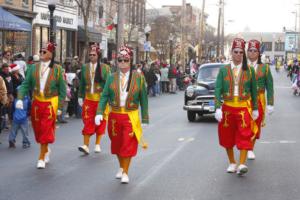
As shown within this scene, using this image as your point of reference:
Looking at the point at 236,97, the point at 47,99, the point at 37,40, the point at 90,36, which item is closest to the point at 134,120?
the point at 236,97

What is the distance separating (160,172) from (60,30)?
2802 cm

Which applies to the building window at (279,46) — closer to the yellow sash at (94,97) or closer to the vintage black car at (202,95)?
the vintage black car at (202,95)

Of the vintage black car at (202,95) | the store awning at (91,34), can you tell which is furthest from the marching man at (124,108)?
the store awning at (91,34)

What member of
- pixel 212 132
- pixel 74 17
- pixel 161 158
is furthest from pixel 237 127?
pixel 74 17

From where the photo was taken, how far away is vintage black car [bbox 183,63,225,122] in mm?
17922

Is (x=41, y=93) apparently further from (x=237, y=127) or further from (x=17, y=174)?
(x=237, y=127)

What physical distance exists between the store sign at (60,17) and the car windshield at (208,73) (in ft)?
51.8

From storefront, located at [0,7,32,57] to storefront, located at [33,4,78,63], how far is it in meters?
1.28

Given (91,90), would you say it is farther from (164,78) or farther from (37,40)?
(164,78)

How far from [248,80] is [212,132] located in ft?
19.3

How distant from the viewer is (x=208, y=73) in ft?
61.2

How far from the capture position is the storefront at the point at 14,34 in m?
24.0

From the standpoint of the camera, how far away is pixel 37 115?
10.2 metres

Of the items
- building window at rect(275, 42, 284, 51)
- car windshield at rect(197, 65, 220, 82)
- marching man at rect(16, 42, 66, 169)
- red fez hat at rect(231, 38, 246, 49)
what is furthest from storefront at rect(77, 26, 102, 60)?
building window at rect(275, 42, 284, 51)
